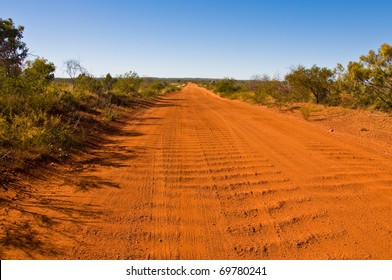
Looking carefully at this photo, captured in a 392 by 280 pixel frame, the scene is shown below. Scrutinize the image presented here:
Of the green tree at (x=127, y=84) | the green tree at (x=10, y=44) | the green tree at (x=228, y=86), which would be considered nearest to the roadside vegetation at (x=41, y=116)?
the green tree at (x=10, y=44)

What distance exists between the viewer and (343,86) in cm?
1903

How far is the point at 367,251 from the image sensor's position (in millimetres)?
3930

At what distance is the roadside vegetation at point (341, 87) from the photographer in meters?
16.1

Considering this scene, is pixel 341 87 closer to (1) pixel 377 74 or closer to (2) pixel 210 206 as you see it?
(1) pixel 377 74

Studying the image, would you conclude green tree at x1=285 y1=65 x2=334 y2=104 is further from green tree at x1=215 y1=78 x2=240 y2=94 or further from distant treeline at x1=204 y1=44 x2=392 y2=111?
green tree at x1=215 y1=78 x2=240 y2=94

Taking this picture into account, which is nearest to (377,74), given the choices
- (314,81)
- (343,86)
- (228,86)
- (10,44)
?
(343,86)

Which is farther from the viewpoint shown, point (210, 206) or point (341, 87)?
point (341, 87)

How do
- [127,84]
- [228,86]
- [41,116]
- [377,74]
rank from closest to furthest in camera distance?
[41,116], [377,74], [127,84], [228,86]

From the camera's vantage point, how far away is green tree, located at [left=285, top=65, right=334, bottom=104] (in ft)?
70.4

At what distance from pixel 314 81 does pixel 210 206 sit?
19.2m

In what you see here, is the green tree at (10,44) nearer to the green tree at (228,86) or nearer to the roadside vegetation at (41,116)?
the roadside vegetation at (41,116)

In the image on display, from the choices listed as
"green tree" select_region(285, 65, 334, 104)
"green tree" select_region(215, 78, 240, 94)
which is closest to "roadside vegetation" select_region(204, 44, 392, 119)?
"green tree" select_region(285, 65, 334, 104)

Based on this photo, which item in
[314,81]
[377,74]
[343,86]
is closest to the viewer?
[377,74]

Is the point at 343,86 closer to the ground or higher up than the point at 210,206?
higher up
